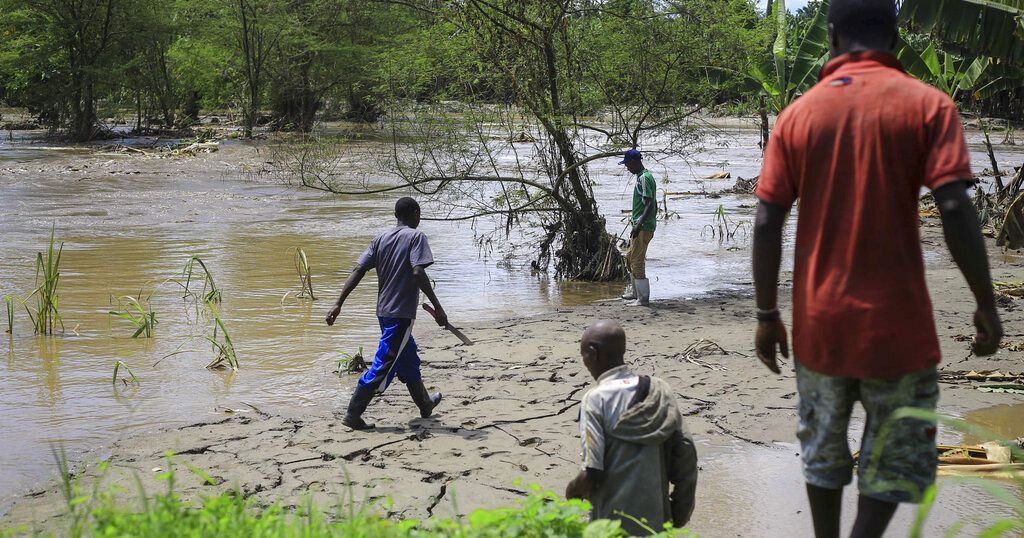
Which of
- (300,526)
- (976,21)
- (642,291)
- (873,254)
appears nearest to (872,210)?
(873,254)

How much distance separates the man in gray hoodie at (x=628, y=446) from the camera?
346 cm

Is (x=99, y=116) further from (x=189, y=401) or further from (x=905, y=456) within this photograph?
(x=905, y=456)

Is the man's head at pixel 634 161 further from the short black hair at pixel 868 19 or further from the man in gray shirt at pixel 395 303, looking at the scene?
the short black hair at pixel 868 19

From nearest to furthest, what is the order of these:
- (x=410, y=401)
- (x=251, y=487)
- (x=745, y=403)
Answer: (x=251, y=487), (x=745, y=403), (x=410, y=401)

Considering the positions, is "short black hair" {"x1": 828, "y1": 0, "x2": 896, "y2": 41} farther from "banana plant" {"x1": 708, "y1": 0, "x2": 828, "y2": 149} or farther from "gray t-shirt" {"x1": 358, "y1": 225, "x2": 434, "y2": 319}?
"banana plant" {"x1": 708, "y1": 0, "x2": 828, "y2": 149}

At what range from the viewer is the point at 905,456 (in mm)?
2859

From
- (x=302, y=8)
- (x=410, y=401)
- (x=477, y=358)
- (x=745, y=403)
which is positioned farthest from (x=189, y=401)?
(x=302, y=8)

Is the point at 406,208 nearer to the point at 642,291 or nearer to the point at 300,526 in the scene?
the point at 300,526

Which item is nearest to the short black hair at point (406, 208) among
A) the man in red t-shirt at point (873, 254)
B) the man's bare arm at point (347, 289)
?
the man's bare arm at point (347, 289)

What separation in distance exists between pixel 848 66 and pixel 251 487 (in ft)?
12.2

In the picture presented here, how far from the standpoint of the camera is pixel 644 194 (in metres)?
10.3

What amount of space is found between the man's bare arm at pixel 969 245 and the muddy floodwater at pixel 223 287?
79.6 inches

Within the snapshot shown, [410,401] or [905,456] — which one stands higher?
[905,456]

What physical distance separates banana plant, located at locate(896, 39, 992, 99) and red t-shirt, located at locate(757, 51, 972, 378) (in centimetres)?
1273
